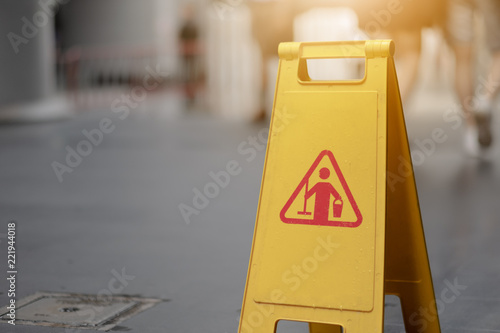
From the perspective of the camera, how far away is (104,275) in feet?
12.2

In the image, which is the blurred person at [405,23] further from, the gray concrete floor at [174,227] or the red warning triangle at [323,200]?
the red warning triangle at [323,200]

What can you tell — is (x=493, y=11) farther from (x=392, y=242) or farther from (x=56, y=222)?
(x=392, y=242)

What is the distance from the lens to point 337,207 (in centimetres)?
254

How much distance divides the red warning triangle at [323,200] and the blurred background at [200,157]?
0.58 metres

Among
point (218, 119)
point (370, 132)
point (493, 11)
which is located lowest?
point (218, 119)

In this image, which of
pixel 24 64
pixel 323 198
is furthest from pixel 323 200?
pixel 24 64

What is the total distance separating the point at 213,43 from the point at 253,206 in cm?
817

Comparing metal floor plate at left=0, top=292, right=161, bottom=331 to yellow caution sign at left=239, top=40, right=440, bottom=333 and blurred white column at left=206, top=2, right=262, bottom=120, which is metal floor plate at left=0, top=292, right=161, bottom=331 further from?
blurred white column at left=206, top=2, right=262, bottom=120

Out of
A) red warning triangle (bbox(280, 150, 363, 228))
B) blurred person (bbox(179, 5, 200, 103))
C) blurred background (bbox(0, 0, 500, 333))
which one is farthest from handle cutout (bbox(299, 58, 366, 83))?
red warning triangle (bbox(280, 150, 363, 228))

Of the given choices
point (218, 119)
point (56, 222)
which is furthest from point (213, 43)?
point (56, 222)

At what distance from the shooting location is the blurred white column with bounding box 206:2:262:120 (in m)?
12.7

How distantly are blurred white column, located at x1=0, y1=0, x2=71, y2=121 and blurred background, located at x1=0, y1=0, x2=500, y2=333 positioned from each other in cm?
2

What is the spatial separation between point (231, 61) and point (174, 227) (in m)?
8.52

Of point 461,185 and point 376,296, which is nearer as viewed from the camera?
point 376,296
